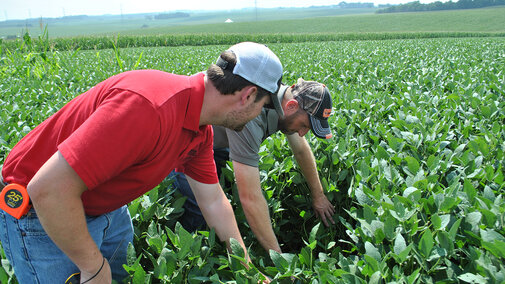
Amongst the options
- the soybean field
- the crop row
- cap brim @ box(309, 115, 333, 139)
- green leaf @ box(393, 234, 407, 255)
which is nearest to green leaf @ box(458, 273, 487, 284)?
the soybean field

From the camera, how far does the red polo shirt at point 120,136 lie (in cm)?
126

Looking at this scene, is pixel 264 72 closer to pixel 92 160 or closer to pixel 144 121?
pixel 144 121

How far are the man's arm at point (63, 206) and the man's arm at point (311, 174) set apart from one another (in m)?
1.65

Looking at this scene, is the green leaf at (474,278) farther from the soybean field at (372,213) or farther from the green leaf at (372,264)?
the green leaf at (372,264)

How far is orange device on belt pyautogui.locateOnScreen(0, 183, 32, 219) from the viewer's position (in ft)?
4.90

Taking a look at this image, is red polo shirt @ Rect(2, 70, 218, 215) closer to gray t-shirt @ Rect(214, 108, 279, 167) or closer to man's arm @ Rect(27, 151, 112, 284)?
man's arm @ Rect(27, 151, 112, 284)

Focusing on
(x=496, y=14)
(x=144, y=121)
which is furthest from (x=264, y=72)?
(x=496, y=14)

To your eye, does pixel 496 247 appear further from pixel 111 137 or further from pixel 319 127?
pixel 111 137

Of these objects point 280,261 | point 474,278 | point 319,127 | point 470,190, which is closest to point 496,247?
point 474,278

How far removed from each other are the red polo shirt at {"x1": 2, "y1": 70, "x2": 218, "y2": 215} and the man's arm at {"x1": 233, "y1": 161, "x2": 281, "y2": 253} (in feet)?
1.81

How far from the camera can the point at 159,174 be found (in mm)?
1701

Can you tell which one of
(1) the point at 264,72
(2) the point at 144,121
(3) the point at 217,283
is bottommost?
(3) the point at 217,283

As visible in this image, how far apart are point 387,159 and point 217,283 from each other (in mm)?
1623

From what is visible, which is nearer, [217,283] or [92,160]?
[92,160]
